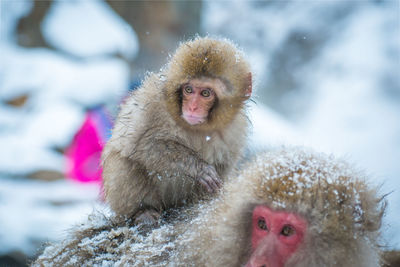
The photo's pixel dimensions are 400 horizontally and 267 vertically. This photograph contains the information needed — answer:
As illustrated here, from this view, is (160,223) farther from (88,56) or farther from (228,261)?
(88,56)

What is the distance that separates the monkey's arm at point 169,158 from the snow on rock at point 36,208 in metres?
2.92

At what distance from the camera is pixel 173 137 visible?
8.82 ft

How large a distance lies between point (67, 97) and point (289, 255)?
22.7 feet

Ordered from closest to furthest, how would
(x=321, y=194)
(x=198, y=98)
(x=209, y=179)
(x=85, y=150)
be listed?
(x=321, y=194), (x=209, y=179), (x=198, y=98), (x=85, y=150)

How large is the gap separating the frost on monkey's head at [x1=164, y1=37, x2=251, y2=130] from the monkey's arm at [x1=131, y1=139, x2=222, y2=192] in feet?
0.66

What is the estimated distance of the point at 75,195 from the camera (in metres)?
6.59

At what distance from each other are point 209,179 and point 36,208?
453cm

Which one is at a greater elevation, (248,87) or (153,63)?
(153,63)

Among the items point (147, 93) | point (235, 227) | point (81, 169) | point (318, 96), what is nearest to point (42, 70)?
point (81, 169)

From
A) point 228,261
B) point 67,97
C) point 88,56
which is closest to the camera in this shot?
point 228,261

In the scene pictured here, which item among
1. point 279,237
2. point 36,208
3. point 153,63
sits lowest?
point 36,208

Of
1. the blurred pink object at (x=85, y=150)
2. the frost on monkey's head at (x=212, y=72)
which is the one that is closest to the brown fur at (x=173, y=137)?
the frost on monkey's head at (x=212, y=72)

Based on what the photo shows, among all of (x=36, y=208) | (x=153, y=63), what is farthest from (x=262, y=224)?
(x=36, y=208)

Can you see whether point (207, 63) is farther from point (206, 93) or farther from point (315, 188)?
point (315, 188)
